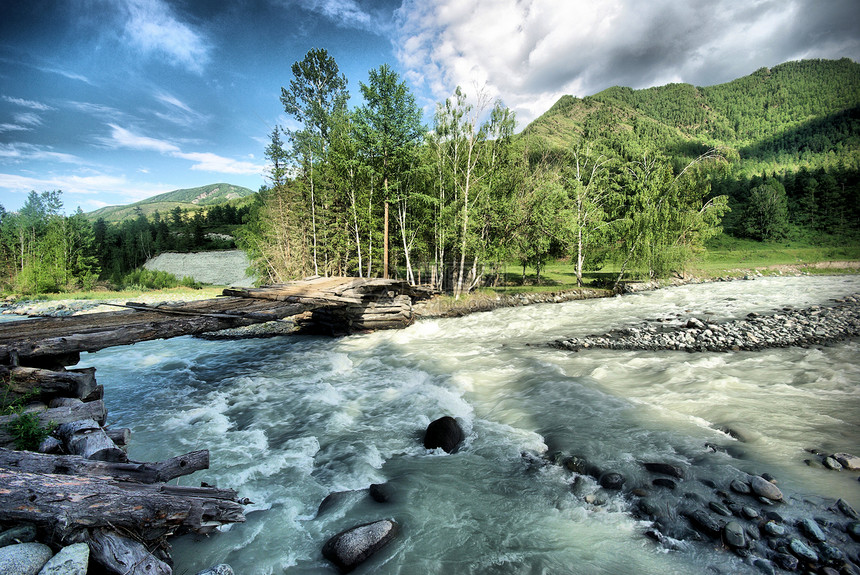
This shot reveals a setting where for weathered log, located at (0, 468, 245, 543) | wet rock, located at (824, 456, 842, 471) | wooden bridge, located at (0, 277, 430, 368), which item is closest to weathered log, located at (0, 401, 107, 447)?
wooden bridge, located at (0, 277, 430, 368)

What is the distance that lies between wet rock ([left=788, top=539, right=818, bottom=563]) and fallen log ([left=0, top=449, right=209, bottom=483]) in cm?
663

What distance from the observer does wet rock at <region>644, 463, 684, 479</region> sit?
4.99 metres

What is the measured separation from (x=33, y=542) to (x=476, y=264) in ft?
75.7

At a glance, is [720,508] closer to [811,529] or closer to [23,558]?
[811,529]

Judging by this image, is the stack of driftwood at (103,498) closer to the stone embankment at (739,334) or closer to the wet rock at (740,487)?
the wet rock at (740,487)

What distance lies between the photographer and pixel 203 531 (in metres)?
3.85

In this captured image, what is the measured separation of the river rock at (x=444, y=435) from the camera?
6410mm

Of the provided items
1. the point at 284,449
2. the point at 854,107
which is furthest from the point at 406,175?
the point at 854,107

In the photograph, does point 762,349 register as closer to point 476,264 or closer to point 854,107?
point 476,264

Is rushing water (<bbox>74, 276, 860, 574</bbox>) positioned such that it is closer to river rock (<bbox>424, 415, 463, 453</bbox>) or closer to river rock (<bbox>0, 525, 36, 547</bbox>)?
river rock (<bbox>424, 415, 463, 453</bbox>)

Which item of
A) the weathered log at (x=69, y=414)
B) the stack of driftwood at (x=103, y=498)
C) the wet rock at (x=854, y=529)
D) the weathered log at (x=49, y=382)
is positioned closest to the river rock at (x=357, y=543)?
the stack of driftwood at (x=103, y=498)

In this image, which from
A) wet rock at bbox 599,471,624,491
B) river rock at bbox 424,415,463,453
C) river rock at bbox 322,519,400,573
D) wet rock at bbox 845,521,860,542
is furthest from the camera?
river rock at bbox 424,415,463,453

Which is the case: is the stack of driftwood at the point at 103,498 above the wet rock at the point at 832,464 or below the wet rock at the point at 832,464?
above

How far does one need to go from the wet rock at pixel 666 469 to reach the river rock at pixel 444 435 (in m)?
3.17
